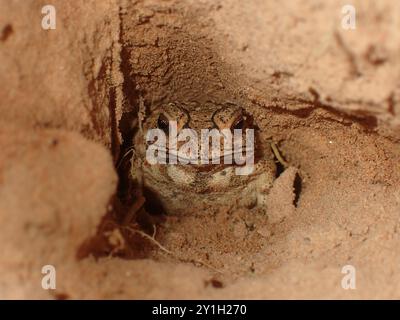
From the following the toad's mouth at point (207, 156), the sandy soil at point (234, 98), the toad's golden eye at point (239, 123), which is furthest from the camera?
the toad's golden eye at point (239, 123)

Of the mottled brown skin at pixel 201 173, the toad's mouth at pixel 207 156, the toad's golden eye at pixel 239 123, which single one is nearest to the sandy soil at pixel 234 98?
the toad's golden eye at pixel 239 123

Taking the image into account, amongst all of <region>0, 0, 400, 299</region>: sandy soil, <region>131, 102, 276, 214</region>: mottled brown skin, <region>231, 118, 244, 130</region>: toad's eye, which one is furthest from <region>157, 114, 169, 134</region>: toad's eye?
<region>231, 118, 244, 130</region>: toad's eye

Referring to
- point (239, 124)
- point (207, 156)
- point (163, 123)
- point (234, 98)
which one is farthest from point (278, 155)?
point (163, 123)

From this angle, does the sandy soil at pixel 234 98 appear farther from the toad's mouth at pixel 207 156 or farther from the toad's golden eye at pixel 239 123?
the toad's mouth at pixel 207 156

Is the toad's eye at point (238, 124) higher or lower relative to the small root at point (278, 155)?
higher

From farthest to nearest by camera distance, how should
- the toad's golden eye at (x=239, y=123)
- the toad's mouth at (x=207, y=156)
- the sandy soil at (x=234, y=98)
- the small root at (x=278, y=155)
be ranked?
1. the small root at (x=278, y=155)
2. the toad's golden eye at (x=239, y=123)
3. the toad's mouth at (x=207, y=156)
4. the sandy soil at (x=234, y=98)

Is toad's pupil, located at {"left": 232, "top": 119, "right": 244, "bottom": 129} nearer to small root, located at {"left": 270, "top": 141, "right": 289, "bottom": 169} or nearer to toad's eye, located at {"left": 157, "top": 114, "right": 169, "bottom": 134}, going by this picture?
small root, located at {"left": 270, "top": 141, "right": 289, "bottom": 169}

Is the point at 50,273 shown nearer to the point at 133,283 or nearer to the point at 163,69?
the point at 133,283
